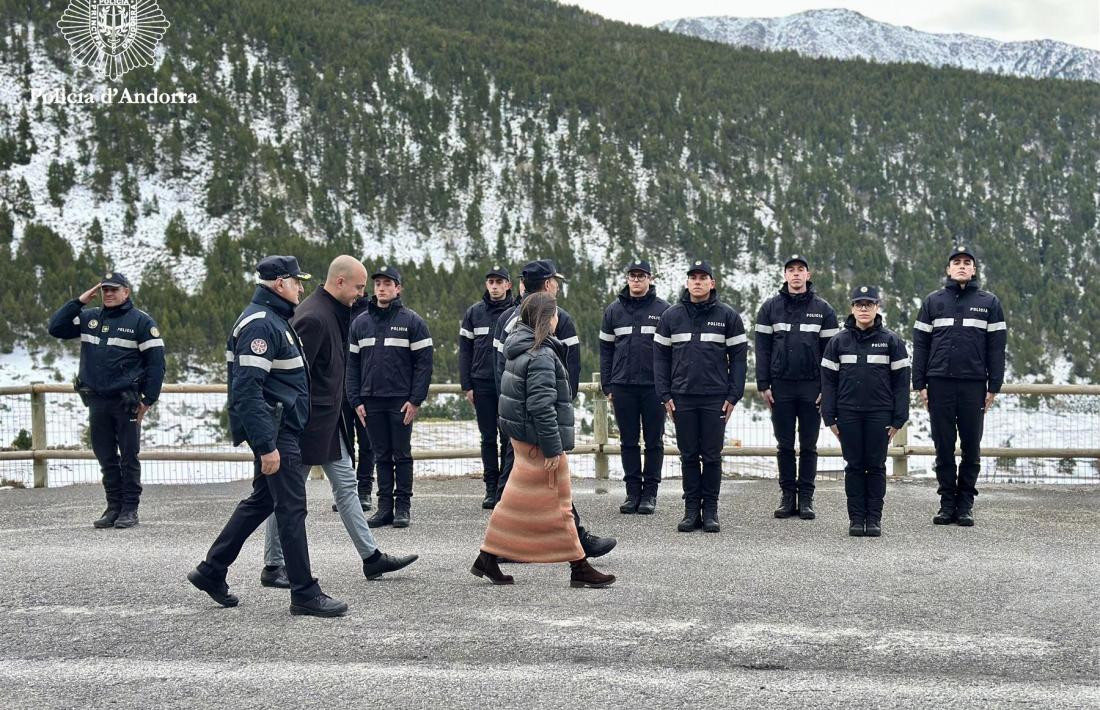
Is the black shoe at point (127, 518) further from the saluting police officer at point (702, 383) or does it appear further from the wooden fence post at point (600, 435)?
the wooden fence post at point (600, 435)

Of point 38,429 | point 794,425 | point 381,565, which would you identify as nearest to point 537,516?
point 381,565

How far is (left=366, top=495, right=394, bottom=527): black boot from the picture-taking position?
9.40 meters

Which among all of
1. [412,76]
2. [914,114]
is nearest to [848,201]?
[914,114]

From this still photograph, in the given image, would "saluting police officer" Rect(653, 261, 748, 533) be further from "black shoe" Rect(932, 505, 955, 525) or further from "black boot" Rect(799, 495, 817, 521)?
"black shoe" Rect(932, 505, 955, 525)

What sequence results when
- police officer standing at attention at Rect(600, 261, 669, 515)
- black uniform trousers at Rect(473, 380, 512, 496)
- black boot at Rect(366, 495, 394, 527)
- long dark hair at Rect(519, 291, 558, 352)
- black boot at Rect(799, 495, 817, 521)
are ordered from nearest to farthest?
long dark hair at Rect(519, 291, 558, 352), black boot at Rect(366, 495, 394, 527), black boot at Rect(799, 495, 817, 521), police officer standing at attention at Rect(600, 261, 669, 515), black uniform trousers at Rect(473, 380, 512, 496)

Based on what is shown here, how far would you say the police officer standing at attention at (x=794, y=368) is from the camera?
9.86 m

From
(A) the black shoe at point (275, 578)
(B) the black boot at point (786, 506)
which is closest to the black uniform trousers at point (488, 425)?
(B) the black boot at point (786, 506)

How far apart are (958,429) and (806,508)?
147 centimetres

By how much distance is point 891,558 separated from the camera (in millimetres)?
7812

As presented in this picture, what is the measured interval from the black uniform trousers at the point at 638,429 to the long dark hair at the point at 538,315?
3426 millimetres

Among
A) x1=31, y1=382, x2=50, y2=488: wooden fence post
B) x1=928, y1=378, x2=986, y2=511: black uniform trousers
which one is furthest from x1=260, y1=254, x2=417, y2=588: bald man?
x1=31, y1=382, x2=50, y2=488: wooden fence post

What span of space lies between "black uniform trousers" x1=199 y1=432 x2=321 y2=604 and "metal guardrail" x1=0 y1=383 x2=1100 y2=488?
548cm

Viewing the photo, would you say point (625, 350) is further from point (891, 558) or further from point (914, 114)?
point (914, 114)

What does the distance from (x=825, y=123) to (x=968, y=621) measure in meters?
70.3
